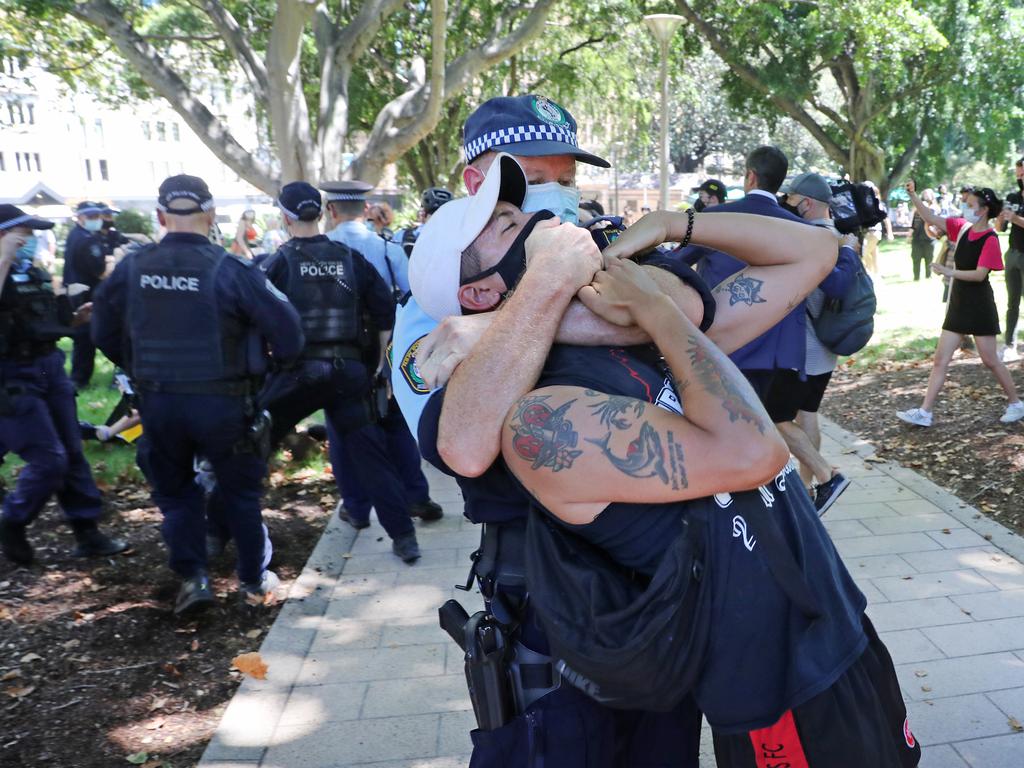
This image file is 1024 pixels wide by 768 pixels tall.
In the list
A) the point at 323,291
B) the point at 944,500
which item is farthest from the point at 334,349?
the point at 944,500

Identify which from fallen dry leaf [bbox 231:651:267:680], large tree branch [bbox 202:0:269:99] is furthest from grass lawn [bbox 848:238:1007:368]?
large tree branch [bbox 202:0:269:99]

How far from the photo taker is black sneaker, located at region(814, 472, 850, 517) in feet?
16.7

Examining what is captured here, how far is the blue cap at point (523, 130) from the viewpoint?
1912 mm

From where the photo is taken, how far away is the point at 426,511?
237 inches

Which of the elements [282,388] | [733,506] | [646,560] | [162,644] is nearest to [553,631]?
[646,560]

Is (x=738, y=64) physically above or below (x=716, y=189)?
above

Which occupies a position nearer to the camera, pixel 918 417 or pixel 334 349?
pixel 334 349

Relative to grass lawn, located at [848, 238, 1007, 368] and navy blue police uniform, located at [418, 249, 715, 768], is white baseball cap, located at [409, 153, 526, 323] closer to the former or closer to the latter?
navy blue police uniform, located at [418, 249, 715, 768]

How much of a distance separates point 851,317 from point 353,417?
302 cm

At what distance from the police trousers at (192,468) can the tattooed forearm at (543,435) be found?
3109 mm

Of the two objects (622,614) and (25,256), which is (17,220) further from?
(622,614)

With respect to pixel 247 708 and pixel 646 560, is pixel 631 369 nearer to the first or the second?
pixel 646 560

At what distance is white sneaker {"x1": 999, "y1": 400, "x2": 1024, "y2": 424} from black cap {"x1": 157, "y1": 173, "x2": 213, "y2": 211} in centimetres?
631

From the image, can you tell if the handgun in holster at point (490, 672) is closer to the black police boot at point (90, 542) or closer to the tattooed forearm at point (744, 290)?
the tattooed forearm at point (744, 290)
